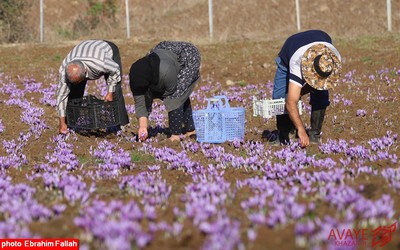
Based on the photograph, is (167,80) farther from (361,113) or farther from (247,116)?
(361,113)

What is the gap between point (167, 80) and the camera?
7.57 m

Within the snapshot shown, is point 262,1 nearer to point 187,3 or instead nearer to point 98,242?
point 187,3

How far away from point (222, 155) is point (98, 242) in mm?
3529

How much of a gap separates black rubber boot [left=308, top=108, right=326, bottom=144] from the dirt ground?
0.40m

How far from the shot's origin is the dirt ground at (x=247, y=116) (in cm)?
381

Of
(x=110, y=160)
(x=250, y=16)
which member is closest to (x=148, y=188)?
(x=110, y=160)

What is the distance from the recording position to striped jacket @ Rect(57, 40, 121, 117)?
8320mm

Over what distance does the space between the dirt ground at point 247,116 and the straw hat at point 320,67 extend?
953mm

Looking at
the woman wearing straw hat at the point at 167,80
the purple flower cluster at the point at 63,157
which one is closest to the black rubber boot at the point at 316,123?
the woman wearing straw hat at the point at 167,80

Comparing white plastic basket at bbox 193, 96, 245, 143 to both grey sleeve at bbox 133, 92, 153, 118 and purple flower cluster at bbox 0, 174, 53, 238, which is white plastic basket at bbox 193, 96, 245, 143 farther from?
purple flower cluster at bbox 0, 174, 53, 238

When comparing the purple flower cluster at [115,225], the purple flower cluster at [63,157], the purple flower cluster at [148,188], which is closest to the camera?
the purple flower cluster at [115,225]

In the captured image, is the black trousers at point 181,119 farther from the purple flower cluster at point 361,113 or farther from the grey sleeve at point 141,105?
the purple flower cluster at point 361,113

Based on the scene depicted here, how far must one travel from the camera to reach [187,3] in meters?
39.7

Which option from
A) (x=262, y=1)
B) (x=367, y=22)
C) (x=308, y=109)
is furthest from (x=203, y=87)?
(x=262, y=1)
